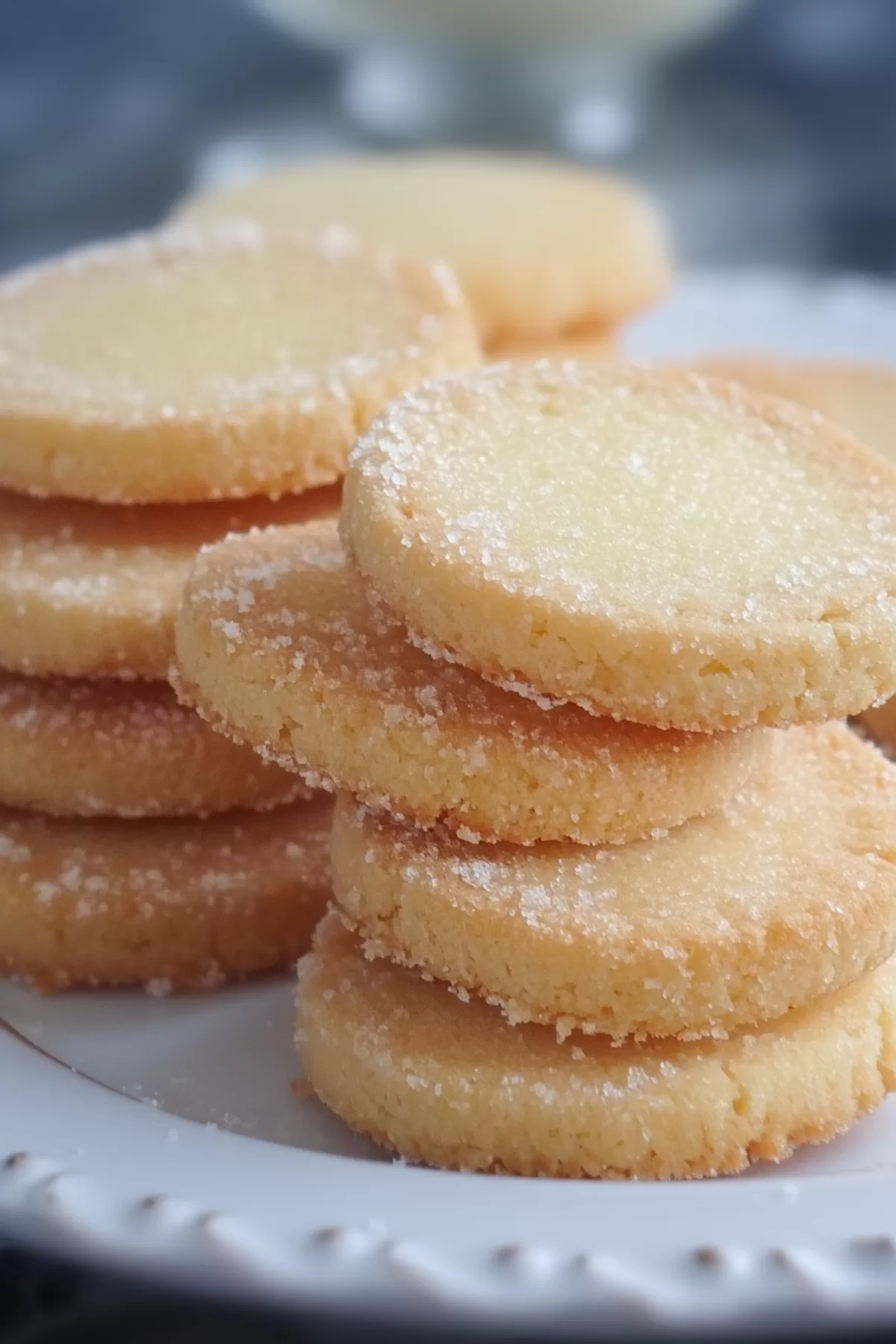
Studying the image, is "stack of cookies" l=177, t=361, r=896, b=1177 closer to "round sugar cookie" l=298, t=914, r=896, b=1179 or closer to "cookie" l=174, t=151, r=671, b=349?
"round sugar cookie" l=298, t=914, r=896, b=1179

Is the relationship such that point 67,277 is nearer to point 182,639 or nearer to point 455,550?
point 182,639

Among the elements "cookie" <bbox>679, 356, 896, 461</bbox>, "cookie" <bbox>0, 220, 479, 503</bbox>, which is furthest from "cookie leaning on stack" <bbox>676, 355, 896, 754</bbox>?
"cookie" <bbox>0, 220, 479, 503</bbox>

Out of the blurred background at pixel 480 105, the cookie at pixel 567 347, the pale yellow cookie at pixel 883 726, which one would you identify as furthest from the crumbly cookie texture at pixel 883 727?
the blurred background at pixel 480 105

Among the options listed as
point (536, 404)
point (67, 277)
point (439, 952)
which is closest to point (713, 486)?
point (536, 404)

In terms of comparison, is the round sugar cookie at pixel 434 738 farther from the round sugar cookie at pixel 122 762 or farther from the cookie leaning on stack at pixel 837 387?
the cookie leaning on stack at pixel 837 387

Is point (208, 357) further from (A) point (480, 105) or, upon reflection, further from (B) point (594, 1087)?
(A) point (480, 105)

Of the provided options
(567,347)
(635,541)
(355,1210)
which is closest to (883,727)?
(635,541)
